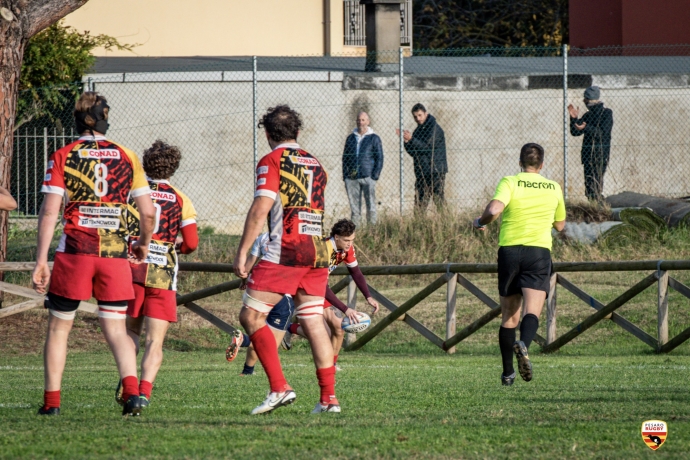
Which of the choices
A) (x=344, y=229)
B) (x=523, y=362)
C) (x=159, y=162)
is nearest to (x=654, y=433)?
(x=523, y=362)

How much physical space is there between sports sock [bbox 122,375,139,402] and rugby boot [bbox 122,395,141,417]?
27 millimetres

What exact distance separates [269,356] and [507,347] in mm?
2929

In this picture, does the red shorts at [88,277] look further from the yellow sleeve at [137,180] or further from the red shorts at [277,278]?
the red shorts at [277,278]

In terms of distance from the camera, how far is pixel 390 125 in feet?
63.6

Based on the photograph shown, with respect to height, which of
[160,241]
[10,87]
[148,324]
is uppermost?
[10,87]

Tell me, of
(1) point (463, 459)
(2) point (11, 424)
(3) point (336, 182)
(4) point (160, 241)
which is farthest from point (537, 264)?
(3) point (336, 182)

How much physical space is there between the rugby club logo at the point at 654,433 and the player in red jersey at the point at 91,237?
2.93m

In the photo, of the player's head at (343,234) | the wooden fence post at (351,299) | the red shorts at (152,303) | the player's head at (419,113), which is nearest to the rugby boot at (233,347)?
the player's head at (343,234)

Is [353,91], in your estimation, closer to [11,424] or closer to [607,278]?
[607,278]

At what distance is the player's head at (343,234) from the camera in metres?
10.2

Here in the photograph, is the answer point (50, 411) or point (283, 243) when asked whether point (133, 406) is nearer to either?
point (50, 411)

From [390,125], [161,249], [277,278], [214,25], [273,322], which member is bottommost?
[273,322]

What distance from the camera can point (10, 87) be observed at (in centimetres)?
1341

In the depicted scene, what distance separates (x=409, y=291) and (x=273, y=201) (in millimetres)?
9006
